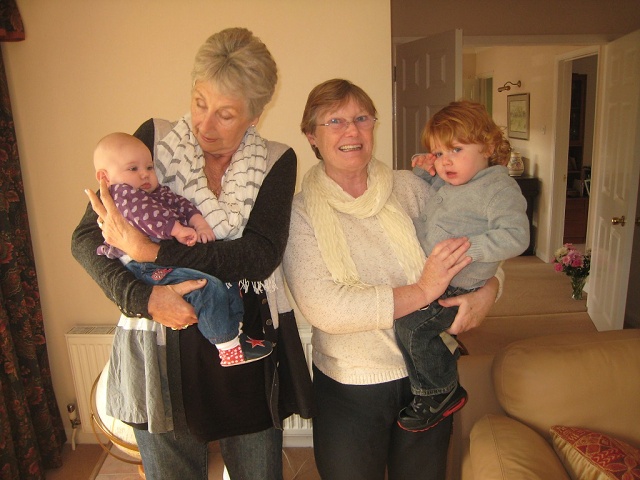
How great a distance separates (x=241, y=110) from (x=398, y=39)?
9.31 ft

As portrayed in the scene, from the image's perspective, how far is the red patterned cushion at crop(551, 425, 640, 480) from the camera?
1.35 meters

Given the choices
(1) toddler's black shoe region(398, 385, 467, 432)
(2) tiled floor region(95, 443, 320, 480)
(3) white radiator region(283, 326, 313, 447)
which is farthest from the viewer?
(3) white radiator region(283, 326, 313, 447)

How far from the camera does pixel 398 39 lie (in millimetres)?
3619

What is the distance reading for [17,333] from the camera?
2.12 m

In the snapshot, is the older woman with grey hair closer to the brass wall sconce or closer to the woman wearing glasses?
the woman wearing glasses

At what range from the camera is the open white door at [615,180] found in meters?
3.08

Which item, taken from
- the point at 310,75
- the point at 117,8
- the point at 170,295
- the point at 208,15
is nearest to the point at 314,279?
the point at 170,295

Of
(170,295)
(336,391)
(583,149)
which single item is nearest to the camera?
(170,295)

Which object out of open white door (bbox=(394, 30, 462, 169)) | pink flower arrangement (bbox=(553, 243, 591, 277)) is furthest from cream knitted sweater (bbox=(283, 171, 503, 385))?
pink flower arrangement (bbox=(553, 243, 591, 277))

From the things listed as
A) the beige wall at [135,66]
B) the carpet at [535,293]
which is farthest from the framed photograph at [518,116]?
the beige wall at [135,66]

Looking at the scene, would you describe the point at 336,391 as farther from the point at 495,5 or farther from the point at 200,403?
the point at 495,5

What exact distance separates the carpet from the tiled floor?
2138 mm

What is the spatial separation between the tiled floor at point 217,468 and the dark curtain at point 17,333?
28cm

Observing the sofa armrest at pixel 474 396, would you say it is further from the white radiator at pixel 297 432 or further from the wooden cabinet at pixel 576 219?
the wooden cabinet at pixel 576 219
